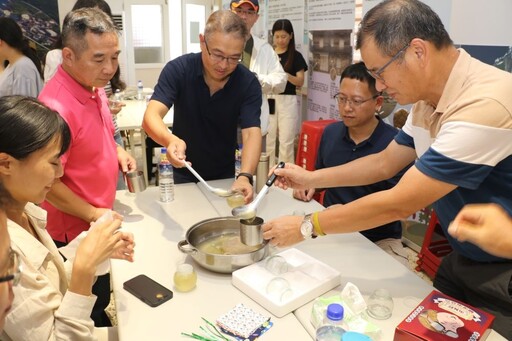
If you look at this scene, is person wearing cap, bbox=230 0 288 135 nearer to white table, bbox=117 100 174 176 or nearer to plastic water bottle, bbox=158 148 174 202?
white table, bbox=117 100 174 176

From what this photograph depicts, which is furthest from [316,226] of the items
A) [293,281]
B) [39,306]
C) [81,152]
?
[81,152]

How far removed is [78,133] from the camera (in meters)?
1.67

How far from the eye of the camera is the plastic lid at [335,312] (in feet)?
3.62

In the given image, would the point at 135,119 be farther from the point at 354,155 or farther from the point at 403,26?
the point at 403,26

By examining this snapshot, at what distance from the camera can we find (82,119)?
169 cm

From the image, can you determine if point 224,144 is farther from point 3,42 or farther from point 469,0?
point 3,42

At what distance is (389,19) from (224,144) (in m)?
1.37

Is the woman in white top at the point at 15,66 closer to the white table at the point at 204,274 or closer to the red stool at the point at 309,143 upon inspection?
the white table at the point at 204,274

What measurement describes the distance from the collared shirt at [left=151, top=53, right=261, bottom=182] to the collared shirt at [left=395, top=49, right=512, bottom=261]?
1.24 meters

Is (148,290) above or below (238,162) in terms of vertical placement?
below

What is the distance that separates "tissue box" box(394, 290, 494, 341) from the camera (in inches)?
40.7

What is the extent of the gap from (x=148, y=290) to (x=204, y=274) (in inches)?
8.0

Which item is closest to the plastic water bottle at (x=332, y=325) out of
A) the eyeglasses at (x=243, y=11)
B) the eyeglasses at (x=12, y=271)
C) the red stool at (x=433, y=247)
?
the eyeglasses at (x=12, y=271)

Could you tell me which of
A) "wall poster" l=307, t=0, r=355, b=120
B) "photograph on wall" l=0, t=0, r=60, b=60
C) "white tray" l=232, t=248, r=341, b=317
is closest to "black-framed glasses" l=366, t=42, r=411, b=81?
"white tray" l=232, t=248, r=341, b=317
